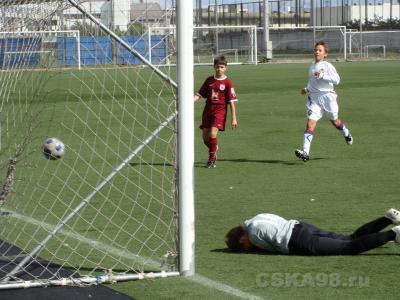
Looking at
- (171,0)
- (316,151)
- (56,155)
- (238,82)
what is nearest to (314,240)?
(171,0)

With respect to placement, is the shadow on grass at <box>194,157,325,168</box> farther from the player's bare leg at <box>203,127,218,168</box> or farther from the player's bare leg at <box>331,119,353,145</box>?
the player's bare leg at <box>331,119,353,145</box>

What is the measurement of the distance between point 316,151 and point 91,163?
3.97 metres

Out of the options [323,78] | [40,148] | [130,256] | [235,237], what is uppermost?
[323,78]

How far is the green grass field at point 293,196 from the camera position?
23.9ft

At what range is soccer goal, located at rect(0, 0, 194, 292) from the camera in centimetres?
774

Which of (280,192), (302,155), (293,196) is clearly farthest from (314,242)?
(302,155)

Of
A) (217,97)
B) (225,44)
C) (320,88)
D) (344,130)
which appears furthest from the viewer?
(225,44)

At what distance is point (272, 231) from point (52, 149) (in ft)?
10.5

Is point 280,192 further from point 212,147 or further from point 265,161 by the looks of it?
point 265,161

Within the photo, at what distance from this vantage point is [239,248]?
8414 mm

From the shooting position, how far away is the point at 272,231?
26.5ft

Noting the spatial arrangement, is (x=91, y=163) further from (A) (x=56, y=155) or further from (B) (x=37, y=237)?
(B) (x=37, y=237)

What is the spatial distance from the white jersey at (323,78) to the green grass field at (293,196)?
103 cm

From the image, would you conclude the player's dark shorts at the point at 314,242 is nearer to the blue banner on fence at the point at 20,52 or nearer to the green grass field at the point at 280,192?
the green grass field at the point at 280,192
